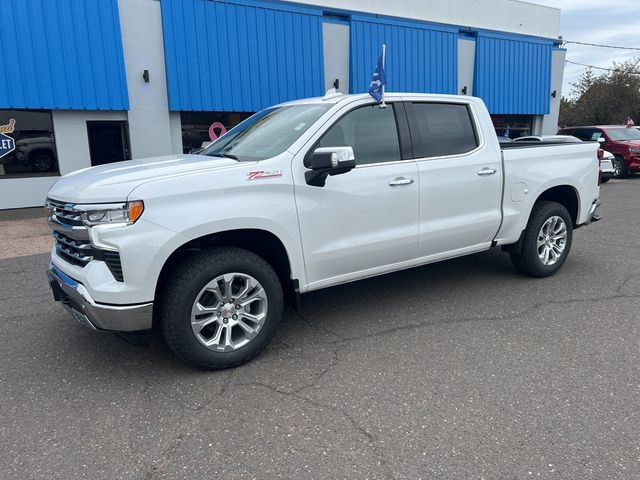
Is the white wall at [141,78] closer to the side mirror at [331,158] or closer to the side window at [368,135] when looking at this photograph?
the side window at [368,135]

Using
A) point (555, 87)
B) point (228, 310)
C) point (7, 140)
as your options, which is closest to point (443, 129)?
point (228, 310)

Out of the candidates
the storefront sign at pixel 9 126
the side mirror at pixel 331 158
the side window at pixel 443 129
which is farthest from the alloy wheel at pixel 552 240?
the storefront sign at pixel 9 126

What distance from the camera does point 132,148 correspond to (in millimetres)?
11969

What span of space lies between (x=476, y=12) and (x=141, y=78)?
12732mm

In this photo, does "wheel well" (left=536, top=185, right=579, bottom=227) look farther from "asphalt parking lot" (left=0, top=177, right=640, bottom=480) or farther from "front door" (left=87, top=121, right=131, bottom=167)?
"front door" (left=87, top=121, right=131, bottom=167)

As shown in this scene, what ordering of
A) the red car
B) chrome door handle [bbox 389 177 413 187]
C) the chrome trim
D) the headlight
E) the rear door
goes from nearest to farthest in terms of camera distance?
the headlight → the chrome trim → chrome door handle [bbox 389 177 413 187] → the rear door → the red car

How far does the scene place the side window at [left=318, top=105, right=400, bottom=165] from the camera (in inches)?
154

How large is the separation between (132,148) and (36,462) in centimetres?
1044

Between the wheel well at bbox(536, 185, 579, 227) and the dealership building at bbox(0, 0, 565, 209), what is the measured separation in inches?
351

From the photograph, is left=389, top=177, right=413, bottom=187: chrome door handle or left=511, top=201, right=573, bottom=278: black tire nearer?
left=389, top=177, right=413, bottom=187: chrome door handle

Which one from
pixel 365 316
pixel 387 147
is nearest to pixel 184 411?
pixel 365 316

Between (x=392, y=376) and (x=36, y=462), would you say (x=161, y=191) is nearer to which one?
(x=36, y=462)

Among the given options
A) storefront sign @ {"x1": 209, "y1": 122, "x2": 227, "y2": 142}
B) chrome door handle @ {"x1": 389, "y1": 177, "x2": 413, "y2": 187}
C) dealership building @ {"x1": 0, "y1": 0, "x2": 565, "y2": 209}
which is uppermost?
dealership building @ {"x1": 0, "y1": 0, "x2": 565, "y2": 209}

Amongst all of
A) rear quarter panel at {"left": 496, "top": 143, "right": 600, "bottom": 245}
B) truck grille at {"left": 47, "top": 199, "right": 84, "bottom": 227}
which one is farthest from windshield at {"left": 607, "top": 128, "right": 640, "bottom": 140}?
truck grille at {"left": 47, "top": 199, "right": 84, "bottom": 227}
